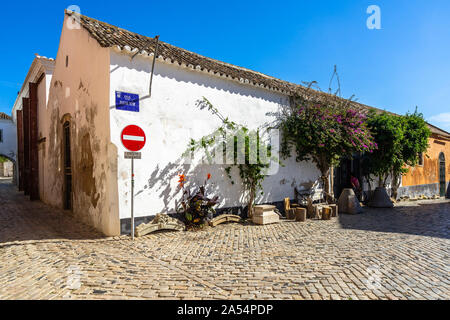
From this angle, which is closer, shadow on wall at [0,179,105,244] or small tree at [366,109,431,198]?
shadow on wall at [0,179,105,244]

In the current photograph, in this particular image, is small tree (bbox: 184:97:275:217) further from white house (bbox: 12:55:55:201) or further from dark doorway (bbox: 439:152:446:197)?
dark doorway (bbox: 439:152:446:197)

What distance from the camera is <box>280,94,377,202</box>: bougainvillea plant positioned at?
9.28 m

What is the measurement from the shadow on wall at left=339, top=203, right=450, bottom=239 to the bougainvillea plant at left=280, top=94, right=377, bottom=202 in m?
2.35

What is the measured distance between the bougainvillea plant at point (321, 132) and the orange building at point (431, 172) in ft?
26.0

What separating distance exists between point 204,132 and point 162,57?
87.2 inches

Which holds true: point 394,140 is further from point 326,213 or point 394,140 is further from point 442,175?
point 442,175

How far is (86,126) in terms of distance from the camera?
7.22 metres

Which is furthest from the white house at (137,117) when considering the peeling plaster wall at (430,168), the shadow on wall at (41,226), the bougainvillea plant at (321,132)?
the peeling plaster wall at (430,168)

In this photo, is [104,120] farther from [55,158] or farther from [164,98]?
[55,158]

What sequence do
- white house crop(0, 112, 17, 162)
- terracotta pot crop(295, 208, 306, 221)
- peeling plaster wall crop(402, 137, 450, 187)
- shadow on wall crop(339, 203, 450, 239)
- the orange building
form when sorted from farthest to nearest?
1. white house crop(0, 112, 17, 162)
2. peeling plaster wall crop(402, 137, 450, 187)
3. the orange building
4. terracotta pot crop(295, 208, 306, 221)
5. shadow on wall crop(339, 203, 450, 239)

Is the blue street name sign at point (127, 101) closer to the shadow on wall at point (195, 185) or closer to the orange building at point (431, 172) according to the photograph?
the shadow on wall at point (195, 185)

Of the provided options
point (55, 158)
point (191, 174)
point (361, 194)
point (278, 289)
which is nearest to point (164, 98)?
point (191, 174)

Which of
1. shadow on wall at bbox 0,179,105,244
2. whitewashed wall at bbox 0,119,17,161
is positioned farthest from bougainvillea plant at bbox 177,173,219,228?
whitewashed wall at bbox 0,119,17,161

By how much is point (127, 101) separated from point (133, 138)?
1037 millimetres
